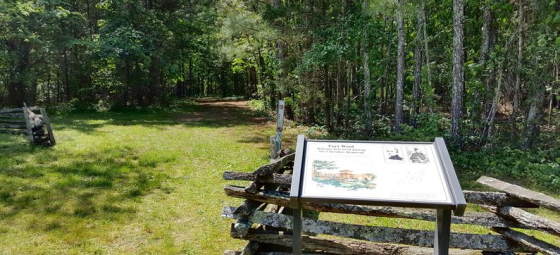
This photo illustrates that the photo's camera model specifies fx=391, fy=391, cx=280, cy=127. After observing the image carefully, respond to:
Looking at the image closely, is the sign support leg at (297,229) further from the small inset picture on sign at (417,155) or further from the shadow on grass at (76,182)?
the shadow on grass at (76,182)

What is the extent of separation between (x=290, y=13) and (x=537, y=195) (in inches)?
447

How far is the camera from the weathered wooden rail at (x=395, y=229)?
4.24 m

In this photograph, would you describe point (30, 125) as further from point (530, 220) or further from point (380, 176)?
point (530, 220)

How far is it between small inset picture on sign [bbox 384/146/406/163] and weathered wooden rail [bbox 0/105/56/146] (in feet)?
36.7

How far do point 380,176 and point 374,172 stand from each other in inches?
3.2

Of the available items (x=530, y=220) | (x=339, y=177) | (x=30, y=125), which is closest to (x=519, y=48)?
(x=530, y=220)

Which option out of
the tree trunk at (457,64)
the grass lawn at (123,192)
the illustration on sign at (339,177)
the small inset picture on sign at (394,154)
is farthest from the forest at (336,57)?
the illustration on sign at (339,177)

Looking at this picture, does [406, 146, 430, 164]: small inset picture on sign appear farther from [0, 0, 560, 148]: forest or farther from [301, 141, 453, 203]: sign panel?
[0, 0, 560, 148]: forest

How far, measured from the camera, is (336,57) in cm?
1248

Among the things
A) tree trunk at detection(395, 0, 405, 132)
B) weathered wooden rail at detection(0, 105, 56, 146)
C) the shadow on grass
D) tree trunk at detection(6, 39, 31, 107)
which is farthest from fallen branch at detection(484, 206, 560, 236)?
tree trunk at detection(6, 39, 31, 107)

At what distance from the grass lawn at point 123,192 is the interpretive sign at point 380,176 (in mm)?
2615

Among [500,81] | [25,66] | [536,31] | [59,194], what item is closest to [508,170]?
[500,81]

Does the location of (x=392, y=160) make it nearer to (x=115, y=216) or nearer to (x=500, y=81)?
(x=115, y=216)

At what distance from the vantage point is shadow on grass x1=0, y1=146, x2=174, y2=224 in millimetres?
7074
